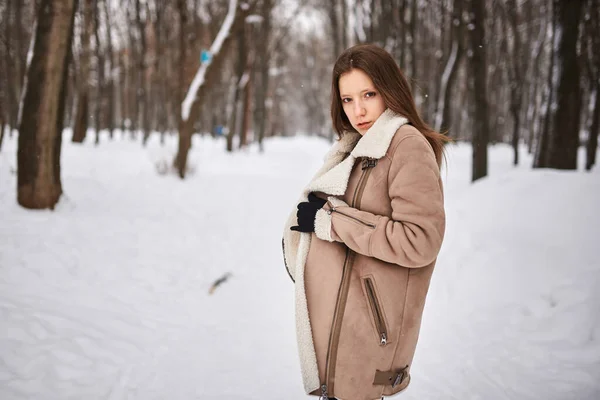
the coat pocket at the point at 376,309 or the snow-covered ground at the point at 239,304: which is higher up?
→ the coat pocket at the point at 376,309

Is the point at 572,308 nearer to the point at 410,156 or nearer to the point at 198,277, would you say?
the point at 410,156

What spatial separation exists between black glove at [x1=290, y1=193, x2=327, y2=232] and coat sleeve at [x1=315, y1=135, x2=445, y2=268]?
13 centimetres

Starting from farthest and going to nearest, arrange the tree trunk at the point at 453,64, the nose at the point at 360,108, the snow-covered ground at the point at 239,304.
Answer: the tree trunk at the point at 453,64 < the snow-covered ground at the point at 239,304 < the nose at the point at 360,108

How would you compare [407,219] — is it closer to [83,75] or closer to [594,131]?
[594,131]

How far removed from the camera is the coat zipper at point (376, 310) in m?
1.29

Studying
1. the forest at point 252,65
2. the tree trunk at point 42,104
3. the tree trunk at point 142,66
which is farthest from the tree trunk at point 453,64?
the tree trunk at point 142,66

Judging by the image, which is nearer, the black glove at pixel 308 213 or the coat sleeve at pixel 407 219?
the coat sleeve at pixel 407 219

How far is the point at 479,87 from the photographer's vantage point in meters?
7.87

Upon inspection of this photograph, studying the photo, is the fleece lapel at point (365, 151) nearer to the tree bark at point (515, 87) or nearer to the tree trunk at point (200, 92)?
the tree trunk at point (200, 92)

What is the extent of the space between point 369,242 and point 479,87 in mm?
8035

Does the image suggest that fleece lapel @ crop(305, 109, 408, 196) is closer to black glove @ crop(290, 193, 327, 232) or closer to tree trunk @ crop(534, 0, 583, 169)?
black glove @ crop(290, 193, 327, 232)

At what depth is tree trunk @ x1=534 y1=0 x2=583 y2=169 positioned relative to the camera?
607 cm

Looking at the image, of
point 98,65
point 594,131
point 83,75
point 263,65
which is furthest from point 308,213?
point 98,65

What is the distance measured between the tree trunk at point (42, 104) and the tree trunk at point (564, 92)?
7.57 meters
